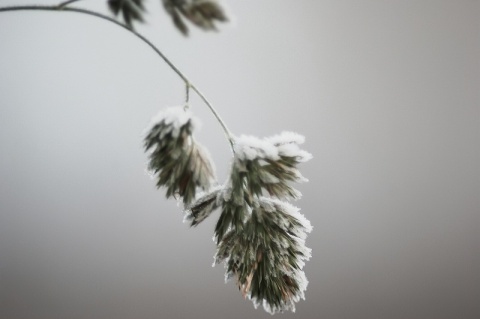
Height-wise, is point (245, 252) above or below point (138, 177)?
below

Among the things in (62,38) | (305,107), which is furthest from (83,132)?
(305,107)

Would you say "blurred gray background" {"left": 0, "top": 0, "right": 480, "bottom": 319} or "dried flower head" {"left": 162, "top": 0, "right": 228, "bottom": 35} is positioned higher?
"blurred gray background" {"left": 0, "top": 0, "right": 480, "bottom": 319}

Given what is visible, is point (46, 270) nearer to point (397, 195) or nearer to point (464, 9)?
point (397, 195)

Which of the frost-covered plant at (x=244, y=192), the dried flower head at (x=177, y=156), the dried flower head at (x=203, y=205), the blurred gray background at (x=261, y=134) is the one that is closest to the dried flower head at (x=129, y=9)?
the frost-covered plant at (x=244, y=192)

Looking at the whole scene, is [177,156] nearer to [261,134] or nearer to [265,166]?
[265,166]

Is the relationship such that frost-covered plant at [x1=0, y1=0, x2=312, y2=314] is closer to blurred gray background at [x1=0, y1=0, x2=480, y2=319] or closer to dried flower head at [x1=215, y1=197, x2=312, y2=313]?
dried flower head at [x1=215, y1=197, x2=312, y2=313]

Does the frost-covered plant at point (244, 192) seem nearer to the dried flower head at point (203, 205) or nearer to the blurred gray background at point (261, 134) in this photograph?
the dried flower head at point (203, 205)

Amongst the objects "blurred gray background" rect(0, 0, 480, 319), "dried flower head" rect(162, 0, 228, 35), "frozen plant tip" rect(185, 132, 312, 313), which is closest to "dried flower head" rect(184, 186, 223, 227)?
"frozen plant tip" rect(185, 132, 312, 313)
